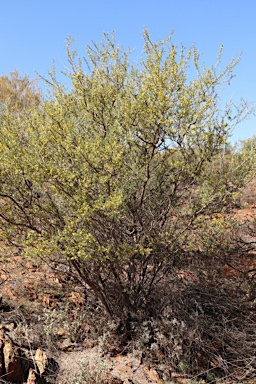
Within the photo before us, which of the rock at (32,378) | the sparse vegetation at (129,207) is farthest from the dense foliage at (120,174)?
the rock at (32,378)

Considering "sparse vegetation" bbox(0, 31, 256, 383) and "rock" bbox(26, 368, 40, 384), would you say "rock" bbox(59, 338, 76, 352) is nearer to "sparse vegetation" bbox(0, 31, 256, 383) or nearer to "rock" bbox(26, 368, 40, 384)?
"sparse vegetation" bbox(0, 31, 256, 383)

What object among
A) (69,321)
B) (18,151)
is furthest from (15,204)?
(69,321)

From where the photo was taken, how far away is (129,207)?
4672mm

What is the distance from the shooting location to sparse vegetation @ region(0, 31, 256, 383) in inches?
161

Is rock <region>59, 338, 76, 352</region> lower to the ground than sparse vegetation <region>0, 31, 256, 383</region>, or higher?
lower

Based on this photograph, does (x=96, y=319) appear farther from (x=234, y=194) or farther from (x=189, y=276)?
(x=234, y=194)

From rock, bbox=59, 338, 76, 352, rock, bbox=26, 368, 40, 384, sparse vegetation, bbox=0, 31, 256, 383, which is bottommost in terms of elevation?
rock, bbox=26, 368, 40, 384

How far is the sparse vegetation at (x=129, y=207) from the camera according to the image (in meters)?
4.08

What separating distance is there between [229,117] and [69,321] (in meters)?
3.36

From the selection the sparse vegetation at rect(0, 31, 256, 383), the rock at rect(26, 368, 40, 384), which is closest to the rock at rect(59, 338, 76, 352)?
the sparse vegetation at rect(0, 31, 256, 383)

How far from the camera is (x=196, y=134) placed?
4.31m

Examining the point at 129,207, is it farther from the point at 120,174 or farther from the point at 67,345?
the point at 67,345

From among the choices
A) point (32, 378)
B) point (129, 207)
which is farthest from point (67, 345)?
point (129, 207)

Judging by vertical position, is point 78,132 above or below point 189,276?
above
